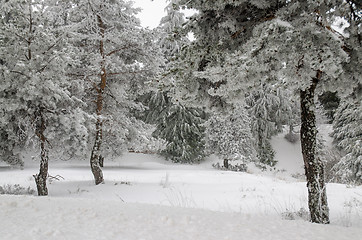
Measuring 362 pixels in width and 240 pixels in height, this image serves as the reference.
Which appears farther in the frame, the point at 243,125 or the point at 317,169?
the point at 243,125

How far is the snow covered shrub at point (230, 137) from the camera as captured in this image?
19572mm

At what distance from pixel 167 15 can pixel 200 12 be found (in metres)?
17.9

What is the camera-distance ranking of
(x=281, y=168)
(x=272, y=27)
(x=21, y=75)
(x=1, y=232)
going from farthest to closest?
(x=281, y=168) < (x=21, y=75) < (x=272, y=27) < (x=1, y=232)

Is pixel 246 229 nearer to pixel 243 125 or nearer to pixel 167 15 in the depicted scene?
pixel 243 125


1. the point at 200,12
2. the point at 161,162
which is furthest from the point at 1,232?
the point at 161,162

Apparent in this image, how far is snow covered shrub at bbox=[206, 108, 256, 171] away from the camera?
64.2ft

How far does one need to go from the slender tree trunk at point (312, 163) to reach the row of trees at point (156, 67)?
2 cm

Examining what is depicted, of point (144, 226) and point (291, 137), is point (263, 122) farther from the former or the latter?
point (144, 226)

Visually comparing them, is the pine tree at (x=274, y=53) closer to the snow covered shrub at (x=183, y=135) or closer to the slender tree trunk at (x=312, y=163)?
the slender tree trunk at (x=312, y=163)

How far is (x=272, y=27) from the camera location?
3.60 metres

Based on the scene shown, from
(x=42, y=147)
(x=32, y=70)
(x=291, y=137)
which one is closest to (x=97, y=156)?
(x=42, y=147)

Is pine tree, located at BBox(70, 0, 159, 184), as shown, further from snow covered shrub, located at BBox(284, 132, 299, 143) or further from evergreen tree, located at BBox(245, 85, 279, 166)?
A: snow covered shrub, located at BBox(284, 132, 299, 143)

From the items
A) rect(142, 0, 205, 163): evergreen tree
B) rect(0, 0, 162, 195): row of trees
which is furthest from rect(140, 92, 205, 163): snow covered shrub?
rect(0, 0, 162, 195): row of trees

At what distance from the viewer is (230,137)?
19844 mm
